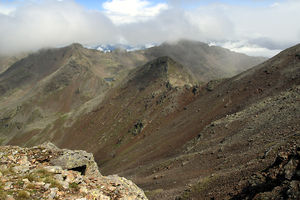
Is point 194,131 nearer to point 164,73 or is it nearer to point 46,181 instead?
point 46,181

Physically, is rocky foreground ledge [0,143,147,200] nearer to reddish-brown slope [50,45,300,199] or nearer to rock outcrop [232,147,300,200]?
rock outcrop [232,147,300,200]

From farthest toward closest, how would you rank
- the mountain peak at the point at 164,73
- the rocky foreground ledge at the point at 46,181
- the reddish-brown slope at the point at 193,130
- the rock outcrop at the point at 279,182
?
the mountain peak at the point at 164,73 → the reddish-brown slope at the point at 193,130 → the rock outcrop at the point at 279,182 → the rocky foreground ledge at the point at 46,181

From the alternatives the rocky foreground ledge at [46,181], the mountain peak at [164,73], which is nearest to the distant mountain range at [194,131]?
the mountain peak at [164,73]

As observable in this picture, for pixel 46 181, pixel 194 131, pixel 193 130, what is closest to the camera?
pixel 46 181

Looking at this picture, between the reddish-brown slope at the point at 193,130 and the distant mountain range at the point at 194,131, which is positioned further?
the reddish-brown slope at the point at 193,130

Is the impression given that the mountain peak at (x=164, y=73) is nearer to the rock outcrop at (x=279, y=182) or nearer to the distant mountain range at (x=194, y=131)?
the distant mountain range at (x=194, y=131)

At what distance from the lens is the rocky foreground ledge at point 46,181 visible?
13156 mm

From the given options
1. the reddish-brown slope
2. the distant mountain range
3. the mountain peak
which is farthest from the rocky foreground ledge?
the mountain peak

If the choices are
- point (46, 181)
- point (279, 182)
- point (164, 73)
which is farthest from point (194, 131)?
point (164, 73)

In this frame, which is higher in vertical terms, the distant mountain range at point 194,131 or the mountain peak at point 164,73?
the mountain peak at point 164,73

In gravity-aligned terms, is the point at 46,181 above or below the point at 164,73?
below

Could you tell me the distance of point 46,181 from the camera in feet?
47.2

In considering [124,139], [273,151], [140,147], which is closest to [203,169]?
[273,151]

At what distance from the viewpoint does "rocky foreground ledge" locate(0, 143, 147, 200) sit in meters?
13.2
